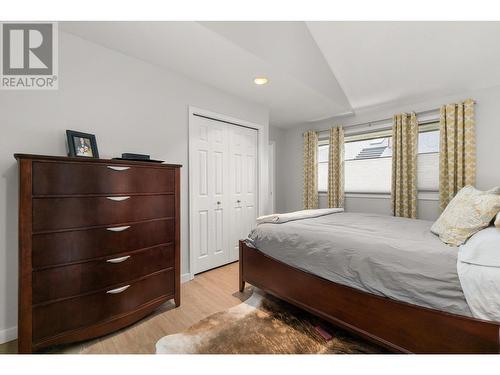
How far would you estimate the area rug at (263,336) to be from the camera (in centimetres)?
147

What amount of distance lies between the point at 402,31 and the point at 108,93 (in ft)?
9.01

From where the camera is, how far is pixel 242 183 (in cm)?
328

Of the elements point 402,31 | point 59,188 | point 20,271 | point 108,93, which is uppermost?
point 402,31

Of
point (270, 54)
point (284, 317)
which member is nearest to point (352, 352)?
point (284, 317)

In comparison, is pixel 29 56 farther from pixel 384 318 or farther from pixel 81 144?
pixel 384 318

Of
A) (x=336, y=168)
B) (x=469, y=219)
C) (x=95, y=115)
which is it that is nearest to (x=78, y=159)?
(x=95, y=115)

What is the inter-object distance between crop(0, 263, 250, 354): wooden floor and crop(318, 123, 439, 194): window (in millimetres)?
2465

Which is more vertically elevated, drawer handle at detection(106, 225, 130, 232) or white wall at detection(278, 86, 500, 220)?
white wall at detection(278, 86, 500, 220)

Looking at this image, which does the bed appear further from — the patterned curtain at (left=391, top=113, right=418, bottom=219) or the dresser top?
the patterned curtain at (left=391, top=113, right=418, bottom=219)

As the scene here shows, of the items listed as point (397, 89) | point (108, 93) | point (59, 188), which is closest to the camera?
point (59, 188)

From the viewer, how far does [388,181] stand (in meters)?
Answer: 3.47

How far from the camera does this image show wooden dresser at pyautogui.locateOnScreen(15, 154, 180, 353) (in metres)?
1.32

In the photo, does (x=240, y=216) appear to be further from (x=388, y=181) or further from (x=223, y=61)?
(x=388, y=181)

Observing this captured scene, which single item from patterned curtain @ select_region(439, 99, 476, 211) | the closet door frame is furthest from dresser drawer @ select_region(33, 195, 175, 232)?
patterned curtain @ select_region(439, 99, 476, 211)
